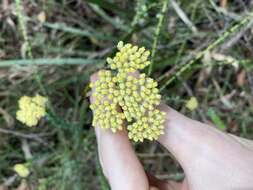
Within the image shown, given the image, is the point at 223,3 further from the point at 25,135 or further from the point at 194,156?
the point at 194,156

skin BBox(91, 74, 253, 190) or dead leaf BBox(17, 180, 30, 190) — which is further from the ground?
skin BBox(91, 74, 253, 190)

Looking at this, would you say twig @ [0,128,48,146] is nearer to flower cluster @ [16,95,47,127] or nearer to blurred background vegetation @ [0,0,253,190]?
blurred background vegetation @ [0,0,253,190]

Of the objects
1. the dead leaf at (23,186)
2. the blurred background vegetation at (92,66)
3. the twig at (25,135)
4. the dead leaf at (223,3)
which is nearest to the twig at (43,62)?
the blurred background vegetation at (92,66)

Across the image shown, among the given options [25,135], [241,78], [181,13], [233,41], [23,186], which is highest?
[181,13]

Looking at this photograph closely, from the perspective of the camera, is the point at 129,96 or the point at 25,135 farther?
the point at 25,135

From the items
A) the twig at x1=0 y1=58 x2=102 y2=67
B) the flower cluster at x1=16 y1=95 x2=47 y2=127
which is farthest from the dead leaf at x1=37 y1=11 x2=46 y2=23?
the flower cluster at x1=16 y1=95 x2=47 y2=127

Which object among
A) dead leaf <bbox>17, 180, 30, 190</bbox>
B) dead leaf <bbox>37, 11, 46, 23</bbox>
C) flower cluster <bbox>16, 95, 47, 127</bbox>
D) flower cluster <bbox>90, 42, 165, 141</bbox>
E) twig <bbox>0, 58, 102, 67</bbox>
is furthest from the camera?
dead leaf <bbox>37, 11, 46, 23</bbox>

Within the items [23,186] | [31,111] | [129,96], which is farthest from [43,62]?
[129,96]
